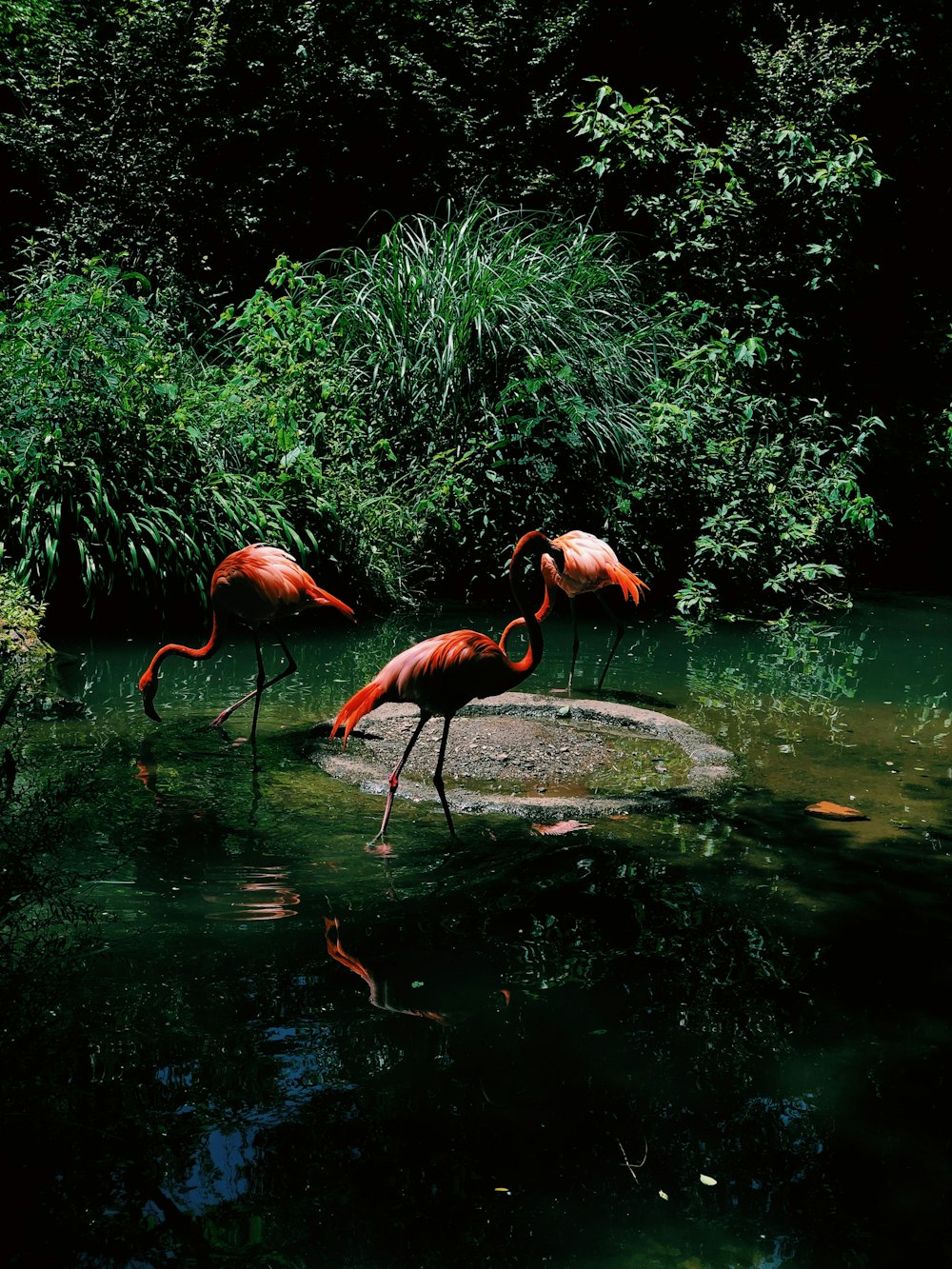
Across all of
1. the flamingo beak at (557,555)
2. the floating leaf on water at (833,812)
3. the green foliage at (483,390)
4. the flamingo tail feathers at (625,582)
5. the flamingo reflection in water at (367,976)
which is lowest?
the flamingo reflection in water at (367,976)

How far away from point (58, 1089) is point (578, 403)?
6.96 meters

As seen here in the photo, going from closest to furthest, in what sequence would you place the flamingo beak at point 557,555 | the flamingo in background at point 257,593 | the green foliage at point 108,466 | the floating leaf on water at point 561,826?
1. the floating leaf on water at point 561,826
2. the flamingo beak at point 557,555
3. the flamingo in background at point 257,593
4. the green foliage at point 108,466

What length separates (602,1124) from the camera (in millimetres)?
2463

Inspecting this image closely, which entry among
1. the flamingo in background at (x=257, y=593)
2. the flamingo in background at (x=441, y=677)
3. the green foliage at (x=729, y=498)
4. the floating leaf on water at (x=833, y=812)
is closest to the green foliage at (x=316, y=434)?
the green foliage at (x=729, y=498)

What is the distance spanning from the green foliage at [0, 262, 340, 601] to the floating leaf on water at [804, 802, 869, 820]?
13.3 ft

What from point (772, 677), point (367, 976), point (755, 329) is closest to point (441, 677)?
point (367, 976)

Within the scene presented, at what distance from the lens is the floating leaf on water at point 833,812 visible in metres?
4.39

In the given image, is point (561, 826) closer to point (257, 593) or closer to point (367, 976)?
point (367, 976)

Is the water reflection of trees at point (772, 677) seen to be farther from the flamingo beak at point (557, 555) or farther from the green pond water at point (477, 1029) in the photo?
the flamingo beak at point (557, 555)

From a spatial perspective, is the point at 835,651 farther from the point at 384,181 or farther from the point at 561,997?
the point at 384,181

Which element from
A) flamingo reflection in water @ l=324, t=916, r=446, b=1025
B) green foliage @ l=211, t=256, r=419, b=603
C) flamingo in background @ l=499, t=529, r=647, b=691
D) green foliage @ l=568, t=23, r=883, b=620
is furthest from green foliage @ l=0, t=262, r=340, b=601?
flamingo reflection in water @ l=324, t=916, r=446, b=1025

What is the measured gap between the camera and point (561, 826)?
420 centimetres

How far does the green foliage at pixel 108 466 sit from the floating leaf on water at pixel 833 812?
13.3ft

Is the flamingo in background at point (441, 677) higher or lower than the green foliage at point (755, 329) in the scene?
lower
